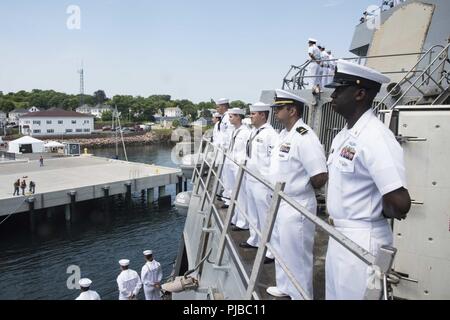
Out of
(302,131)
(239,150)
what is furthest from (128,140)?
(302,131)

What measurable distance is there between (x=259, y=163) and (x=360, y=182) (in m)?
2.28

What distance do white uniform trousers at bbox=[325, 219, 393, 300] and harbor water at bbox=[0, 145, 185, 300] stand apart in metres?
12.7

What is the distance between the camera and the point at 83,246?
757 inches

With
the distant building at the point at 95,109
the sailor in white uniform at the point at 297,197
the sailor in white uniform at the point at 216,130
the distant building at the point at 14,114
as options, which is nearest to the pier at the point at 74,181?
the sailor in white uniform at the point at 216,130

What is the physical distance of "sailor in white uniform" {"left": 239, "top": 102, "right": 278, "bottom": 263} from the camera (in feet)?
13.3

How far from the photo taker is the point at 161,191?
2830 centimetres

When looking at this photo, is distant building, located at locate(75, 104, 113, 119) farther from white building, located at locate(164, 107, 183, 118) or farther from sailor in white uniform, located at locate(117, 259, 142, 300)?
sailor in white uniform, located at locate(117, 259, 142, 300)

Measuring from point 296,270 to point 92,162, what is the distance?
33.7 meters

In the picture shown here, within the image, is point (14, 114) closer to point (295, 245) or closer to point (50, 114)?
point (50, 114)

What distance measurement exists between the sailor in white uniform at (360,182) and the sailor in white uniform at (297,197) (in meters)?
0.58

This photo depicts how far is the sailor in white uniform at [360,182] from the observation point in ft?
6.42

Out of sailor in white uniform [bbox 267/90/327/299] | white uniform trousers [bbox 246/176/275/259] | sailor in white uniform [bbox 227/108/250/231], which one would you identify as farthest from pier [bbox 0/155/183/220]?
sailor in white uniform [bbox 267/90/327/299]
